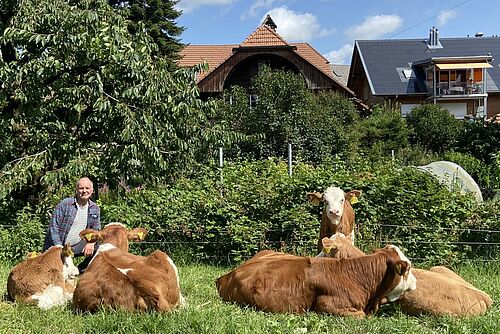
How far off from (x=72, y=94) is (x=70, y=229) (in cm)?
293

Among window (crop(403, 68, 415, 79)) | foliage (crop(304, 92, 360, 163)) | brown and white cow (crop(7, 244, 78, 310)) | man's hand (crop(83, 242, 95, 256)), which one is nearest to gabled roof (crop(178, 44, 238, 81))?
window (crop(403, 68, 415, 79))

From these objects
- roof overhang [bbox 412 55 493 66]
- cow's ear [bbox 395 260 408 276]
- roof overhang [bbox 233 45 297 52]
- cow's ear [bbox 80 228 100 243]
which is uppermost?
roof overhang [bbox 412 55 493 66]

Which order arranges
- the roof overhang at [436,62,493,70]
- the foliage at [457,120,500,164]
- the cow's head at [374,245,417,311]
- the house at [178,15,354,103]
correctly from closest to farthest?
1. the cow's head at [374,245,417,311]
2. the foliage at [457,120,500,164]
3. the house at [178,15,354,103]
4. the roof overhang at [436,62,493,70]

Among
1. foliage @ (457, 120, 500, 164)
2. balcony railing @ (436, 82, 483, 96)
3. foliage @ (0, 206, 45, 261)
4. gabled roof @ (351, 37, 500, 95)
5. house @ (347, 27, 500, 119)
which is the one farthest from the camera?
gabled roof @ (351, 37, 500, 95)

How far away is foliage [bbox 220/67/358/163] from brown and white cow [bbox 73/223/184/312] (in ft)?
46.2

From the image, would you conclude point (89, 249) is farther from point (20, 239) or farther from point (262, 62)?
point (262, 62)

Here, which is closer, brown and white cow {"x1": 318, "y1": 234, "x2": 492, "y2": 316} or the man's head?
brown and white cow {"x1": 318, "y1": 234, "x2": 492, "y2": 316}

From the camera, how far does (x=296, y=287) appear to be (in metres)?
5.58

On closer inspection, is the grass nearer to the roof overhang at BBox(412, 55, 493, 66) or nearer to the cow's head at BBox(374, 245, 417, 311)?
the cow's head at BBox(374, 245, 417, 311)

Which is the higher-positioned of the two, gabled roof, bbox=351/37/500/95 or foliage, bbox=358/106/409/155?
gabled roof, bbox=351/37/500/95

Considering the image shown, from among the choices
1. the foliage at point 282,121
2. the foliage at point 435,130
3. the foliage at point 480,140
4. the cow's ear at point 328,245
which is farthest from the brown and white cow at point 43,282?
the foliage at point 435,130

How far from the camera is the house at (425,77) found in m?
44.8

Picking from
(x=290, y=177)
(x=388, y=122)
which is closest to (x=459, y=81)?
(x=388, y=122)

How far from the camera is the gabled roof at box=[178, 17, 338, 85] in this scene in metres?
33.5
